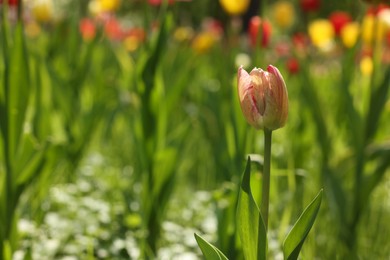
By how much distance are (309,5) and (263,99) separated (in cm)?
186

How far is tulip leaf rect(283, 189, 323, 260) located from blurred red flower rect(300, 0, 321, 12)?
1.82 metres

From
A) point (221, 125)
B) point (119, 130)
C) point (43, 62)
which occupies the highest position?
point (43, 62)

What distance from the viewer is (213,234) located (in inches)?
64.6

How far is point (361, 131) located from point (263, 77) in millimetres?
907

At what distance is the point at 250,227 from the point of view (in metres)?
0.76

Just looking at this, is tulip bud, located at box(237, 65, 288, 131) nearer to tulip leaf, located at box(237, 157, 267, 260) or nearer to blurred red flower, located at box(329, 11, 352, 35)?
tulip leaf, located at box(237, 157, 267, 260)

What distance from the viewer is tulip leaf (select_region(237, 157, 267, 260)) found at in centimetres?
74

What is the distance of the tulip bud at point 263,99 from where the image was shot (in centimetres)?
69

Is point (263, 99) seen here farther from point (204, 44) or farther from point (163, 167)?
point (204, 44)

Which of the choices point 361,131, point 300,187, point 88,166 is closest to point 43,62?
point 88,166

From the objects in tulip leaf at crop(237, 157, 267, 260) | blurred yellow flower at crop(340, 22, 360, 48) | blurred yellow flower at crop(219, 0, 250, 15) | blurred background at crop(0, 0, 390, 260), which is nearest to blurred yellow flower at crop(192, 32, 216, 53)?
blurred yellow flower at crop(340, 22, 360, 48)

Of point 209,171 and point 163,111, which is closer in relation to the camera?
point 163,111

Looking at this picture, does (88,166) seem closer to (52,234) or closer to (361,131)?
(52,234)

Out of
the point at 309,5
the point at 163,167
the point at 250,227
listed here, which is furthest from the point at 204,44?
the point at 250,227
